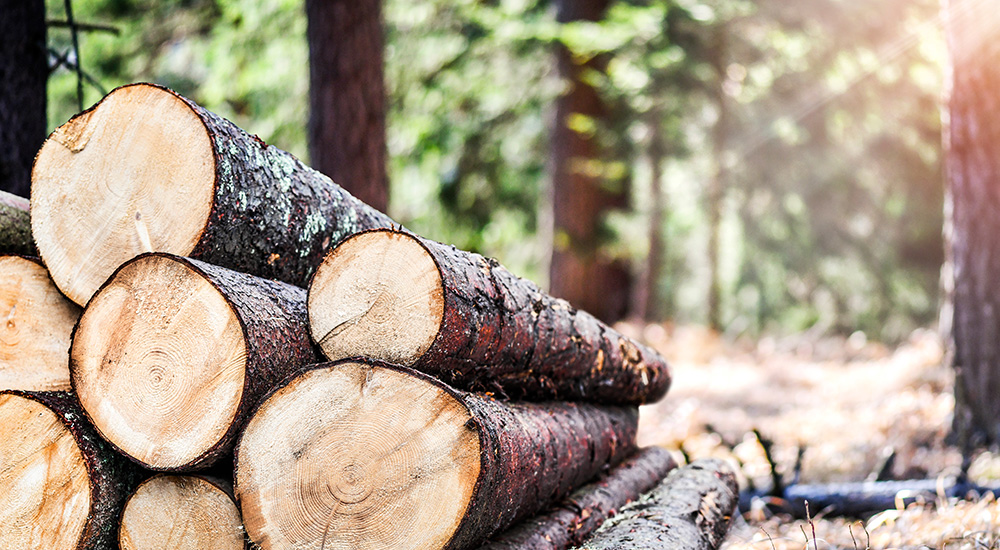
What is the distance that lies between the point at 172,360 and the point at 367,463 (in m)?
0.70

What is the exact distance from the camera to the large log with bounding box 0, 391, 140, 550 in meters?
2.14

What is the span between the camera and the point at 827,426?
19.9 feet

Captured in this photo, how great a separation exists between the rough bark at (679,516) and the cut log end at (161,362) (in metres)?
1.47

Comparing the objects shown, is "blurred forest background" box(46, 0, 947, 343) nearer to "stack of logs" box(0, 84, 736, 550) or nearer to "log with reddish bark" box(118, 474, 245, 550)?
"stack of logs" box(0, 84, 736, 550)

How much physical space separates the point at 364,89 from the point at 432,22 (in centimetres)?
347

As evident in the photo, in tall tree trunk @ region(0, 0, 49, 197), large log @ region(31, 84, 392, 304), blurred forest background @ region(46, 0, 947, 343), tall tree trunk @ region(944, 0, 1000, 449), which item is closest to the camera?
large log @ region(31, 84, 392, 304)

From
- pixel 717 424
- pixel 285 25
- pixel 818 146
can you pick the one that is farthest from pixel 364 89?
pixel 818 146

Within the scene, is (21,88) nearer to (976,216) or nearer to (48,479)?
(48,479)

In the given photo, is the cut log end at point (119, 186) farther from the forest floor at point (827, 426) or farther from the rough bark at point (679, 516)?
the forest floor at point (827, 426)

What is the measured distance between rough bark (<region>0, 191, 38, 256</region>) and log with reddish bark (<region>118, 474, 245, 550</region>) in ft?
3.89

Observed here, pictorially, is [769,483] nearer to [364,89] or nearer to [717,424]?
[717,424]

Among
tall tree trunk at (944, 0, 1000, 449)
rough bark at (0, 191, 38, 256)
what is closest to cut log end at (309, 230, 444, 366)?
rough bark at (0, 191, 38, 256)

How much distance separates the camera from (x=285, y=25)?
7078 mm

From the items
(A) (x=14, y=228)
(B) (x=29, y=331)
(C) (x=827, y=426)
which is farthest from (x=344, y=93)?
(C) (x=827, y=426)
